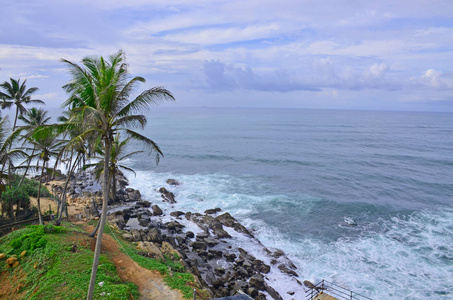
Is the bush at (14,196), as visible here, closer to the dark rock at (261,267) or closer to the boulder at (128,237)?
the boulder at (128,237)

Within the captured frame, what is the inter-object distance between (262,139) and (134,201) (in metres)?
52.3

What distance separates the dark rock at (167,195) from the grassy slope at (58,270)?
16293 millimetres

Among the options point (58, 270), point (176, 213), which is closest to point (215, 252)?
point (176, 213)

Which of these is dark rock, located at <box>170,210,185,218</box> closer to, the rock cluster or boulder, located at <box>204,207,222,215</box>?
the rock cluster

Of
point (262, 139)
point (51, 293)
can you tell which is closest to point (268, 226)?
point (51, 293)

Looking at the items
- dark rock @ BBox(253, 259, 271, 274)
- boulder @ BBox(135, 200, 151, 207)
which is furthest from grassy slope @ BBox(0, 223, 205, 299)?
boulder @ BBox(135, 200, 151, 207)

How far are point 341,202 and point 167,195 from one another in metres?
20.6

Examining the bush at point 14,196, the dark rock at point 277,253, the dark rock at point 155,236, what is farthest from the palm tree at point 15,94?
the dark rock at point 277,253

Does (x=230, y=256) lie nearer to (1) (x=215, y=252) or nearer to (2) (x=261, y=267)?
(1) (x=215, y=252)

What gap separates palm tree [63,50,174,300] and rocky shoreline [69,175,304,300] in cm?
1018

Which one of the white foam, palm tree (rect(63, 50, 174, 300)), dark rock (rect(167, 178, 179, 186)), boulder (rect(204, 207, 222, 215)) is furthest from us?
dark rock (rect(167, 178, 179, 186))

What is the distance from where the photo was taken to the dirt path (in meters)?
13.4

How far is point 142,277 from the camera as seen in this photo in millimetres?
14695

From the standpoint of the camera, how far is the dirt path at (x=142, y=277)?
44.0 ft
